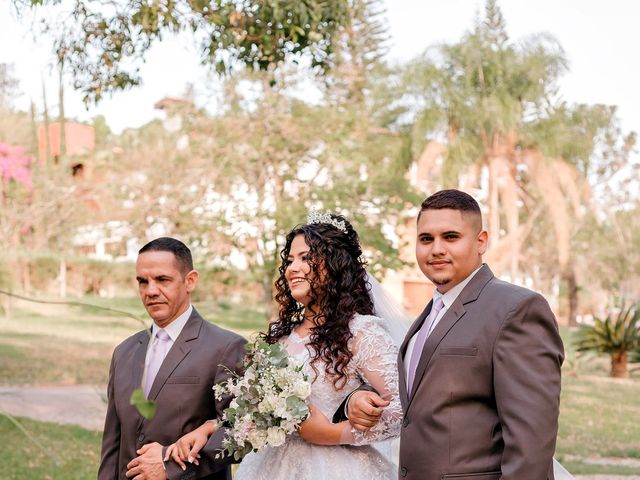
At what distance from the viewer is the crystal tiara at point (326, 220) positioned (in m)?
3.86

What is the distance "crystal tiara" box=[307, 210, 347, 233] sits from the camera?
3858 millimetres

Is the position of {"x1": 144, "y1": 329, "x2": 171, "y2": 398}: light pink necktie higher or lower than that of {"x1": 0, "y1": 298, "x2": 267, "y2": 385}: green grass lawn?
higher

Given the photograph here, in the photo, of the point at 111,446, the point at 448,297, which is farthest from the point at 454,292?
the point at 111,446

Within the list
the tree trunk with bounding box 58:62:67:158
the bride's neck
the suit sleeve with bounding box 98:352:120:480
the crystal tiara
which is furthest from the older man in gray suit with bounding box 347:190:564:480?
the tree trunk with bounding box 58:62:67:158

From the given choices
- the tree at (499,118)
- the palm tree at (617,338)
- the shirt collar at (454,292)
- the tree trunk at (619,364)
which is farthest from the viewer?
the tree at (499,118)

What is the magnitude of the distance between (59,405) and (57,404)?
0.09 m

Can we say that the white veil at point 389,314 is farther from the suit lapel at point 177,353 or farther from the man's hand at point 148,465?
the man's hand at point 148,465

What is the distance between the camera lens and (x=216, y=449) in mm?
3471

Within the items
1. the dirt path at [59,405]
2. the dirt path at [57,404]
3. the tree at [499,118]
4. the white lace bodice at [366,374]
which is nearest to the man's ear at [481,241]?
the white lace bodice at [366,374]

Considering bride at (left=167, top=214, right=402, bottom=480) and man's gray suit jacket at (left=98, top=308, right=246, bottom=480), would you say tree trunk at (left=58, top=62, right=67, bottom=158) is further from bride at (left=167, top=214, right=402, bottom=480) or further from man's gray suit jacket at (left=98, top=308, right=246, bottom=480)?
bride at (left=167, top=214, right=402, bottom=480)

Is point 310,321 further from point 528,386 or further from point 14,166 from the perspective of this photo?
point 14,166

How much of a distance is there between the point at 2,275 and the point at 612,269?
30721 millimetres

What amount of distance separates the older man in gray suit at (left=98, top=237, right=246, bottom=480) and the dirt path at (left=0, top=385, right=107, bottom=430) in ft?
25.4

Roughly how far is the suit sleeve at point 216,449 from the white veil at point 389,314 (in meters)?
0.67
